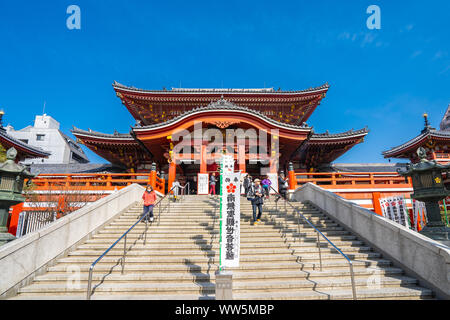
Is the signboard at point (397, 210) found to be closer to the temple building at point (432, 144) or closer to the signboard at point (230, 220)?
the signboard at point (230, 220)

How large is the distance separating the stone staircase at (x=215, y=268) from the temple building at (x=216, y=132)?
22.7ft

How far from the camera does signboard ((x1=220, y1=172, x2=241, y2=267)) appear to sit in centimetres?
469

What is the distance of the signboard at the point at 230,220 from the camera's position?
4.69 metres

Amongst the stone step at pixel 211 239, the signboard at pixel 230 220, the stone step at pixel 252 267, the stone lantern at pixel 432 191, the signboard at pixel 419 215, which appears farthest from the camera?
the signboard at pixel 419 215

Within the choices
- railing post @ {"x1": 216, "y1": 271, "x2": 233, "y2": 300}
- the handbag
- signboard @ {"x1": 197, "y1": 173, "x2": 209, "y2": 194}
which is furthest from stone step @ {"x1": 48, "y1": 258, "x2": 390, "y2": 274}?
signboard @ {"x1": 197, "y1": 173, "x2": 209, "y2": 194}

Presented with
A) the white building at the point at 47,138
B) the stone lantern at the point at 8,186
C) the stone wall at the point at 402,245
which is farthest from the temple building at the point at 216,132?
the white building at the point at 47,138

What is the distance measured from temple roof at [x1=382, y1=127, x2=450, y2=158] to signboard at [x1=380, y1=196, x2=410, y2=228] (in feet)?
33.3

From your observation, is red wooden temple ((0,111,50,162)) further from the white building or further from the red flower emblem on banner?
the white building

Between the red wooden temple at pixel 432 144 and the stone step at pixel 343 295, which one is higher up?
the red wooden temple at pixel 432 144

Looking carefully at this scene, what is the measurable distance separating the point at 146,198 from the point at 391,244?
24.3 feet

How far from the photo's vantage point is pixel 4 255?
15.4ft

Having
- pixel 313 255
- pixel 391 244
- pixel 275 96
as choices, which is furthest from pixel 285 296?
pixel 275 96

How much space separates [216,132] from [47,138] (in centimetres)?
4367
